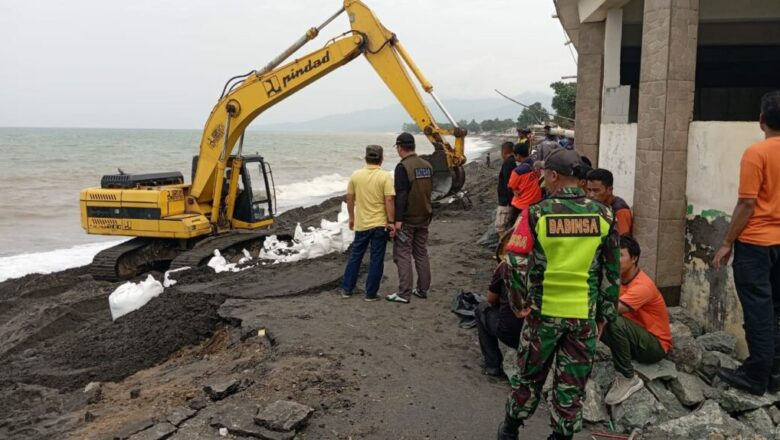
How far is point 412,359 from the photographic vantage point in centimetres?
552

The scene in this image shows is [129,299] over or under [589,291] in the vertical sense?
under

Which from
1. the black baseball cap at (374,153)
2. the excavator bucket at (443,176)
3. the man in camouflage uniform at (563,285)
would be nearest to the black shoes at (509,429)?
the man in camouflage uniform at (563,285)

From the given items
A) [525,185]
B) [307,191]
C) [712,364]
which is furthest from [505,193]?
[307,191]

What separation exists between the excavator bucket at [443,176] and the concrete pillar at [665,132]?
23.2 feet

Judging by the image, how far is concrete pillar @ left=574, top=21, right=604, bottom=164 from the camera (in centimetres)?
916

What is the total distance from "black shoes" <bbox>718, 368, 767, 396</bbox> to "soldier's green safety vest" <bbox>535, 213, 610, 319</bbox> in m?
1.94

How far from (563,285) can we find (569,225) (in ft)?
1.11

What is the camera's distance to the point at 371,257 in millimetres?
7125

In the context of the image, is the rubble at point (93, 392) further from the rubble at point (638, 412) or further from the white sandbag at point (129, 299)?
the rubble at point (638, 412)

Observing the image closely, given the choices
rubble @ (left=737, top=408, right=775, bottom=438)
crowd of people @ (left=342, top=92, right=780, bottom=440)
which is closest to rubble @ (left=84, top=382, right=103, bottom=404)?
crowd of people @ (left=342, top=92, right=780, bottom=440)

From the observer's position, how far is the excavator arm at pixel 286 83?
1052 cm

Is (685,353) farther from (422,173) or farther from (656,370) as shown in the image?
(422,173)

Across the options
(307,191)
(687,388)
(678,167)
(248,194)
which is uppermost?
(678,167)

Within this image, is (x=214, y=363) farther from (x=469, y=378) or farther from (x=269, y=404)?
(x=469, y=378)
